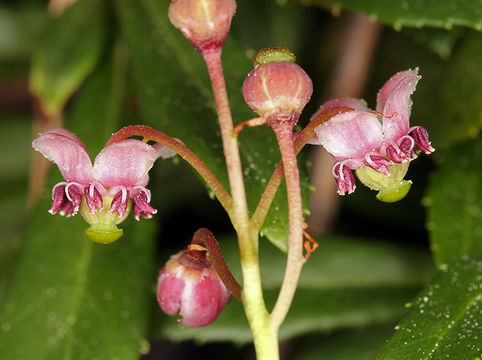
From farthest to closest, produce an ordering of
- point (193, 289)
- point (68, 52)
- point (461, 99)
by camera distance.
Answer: point (68, 52)
point (461, 99)
point (193, 289)

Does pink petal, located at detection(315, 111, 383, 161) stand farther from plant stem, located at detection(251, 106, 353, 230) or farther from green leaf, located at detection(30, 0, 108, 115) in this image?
green leaf, located at detection(30, 0, 108, 115)

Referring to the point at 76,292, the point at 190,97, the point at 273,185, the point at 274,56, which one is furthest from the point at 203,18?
the point at 76,292

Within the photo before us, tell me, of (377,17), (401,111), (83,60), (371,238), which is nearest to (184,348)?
(371,238)

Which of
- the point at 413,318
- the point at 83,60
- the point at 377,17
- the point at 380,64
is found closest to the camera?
the point at 413,318

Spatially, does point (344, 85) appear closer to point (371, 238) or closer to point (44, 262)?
point (371, 238)

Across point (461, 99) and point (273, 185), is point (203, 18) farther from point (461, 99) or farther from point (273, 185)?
point (461, 99)

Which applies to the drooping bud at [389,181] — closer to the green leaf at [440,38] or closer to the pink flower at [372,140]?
the pink flower at [372,140]

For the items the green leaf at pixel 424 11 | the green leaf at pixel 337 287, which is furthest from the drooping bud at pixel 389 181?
the green leaf at pixel 337 287
